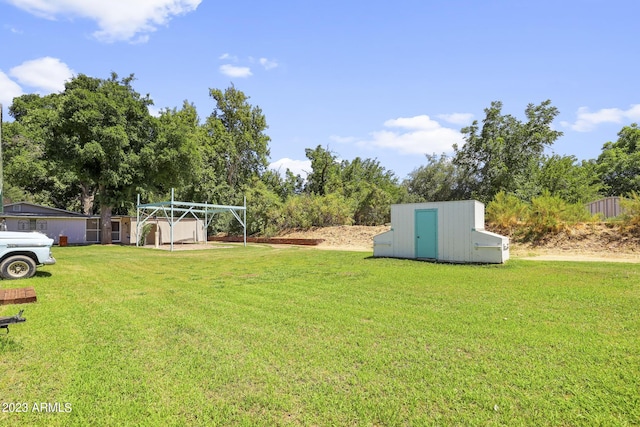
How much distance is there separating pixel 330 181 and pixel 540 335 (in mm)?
32227

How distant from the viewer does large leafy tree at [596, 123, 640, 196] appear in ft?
107

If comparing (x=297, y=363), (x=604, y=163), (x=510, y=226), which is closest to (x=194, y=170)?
(x=510, y=226)

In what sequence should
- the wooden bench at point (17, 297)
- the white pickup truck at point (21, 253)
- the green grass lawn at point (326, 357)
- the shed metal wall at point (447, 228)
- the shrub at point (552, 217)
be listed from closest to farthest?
1. the green grass lawn at point (326, 357)
2. the wooden bench at point (17, 297)
3. the white pickup truck at point (21, 253)
4. the shed metal wall at point (447, 228)
5. the shrub at point (552, 217)

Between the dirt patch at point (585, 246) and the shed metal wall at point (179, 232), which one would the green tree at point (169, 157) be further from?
the dirt patch at point (585, 246)

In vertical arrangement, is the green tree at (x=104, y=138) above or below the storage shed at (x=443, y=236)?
above

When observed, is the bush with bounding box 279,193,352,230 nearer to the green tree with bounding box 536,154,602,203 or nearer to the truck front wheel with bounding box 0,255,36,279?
the green tree with bounding box 536,154,602,203

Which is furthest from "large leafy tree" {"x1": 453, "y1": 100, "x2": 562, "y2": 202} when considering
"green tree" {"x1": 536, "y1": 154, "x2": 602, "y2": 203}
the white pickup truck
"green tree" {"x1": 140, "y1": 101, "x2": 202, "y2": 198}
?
the white pickup truck

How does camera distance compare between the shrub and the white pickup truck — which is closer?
the white pickup truck

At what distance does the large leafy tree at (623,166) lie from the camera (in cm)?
3256

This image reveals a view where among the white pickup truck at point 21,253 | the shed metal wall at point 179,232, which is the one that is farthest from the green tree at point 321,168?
the white pickup truck at point 21,253

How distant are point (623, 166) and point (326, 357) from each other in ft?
137

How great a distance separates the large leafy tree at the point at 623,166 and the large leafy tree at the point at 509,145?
28.6ft

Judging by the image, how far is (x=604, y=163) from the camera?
3484 cm

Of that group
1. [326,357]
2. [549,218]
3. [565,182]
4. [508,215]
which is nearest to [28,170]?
[326,357]
